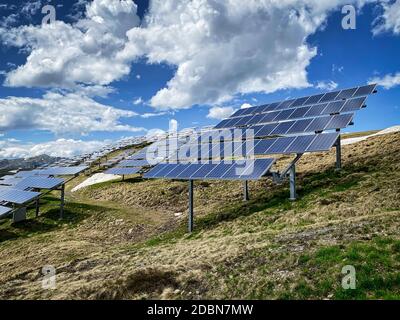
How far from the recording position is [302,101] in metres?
34.2

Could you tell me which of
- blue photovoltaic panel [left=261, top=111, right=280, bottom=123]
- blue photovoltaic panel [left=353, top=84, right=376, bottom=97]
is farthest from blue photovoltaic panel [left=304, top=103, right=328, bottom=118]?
blue photovoltaic panel [left=261, top=111, right=280, bottom=123]

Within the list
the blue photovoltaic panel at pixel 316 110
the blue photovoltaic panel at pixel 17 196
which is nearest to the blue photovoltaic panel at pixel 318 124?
the blue photovoltaic panel at pixel 316 110

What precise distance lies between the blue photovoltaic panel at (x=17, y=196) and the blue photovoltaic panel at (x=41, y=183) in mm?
1385

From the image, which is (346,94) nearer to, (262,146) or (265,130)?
(265,130)

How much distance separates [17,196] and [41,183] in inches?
132

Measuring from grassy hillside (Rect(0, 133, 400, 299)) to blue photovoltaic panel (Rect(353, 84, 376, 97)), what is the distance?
5.22 meters

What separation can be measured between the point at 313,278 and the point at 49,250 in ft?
56.4

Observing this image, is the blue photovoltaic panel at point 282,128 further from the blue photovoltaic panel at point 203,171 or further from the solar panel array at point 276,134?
the blue photovoltaic panel at point 203,171

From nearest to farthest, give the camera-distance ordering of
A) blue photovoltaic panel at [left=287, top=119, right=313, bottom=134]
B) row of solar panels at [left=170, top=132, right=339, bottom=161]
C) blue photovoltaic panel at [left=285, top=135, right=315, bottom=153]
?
row of solar panels at [left=170, top=132, right=339, bottom=161] < blue photovoltaic panel at [left=285, top=135, right=315, bottom=153] < blue photovoltaic panel at [left=287, top=119, right=313, bottom=134]

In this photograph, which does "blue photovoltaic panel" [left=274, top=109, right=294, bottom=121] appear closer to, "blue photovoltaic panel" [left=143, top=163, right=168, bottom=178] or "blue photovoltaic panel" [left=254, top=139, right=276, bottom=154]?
"blue photovoltaic panel" [left=254, top=139, right=276, bottom=154]

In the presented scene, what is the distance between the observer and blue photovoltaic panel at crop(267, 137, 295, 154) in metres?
23.5

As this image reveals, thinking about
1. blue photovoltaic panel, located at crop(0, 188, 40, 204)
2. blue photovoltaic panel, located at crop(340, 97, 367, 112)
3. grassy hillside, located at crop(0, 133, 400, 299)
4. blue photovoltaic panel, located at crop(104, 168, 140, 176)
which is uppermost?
blue photovoltaic panel, located at crop(340, 97, 367, 112)

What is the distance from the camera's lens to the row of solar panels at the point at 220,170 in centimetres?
2073
